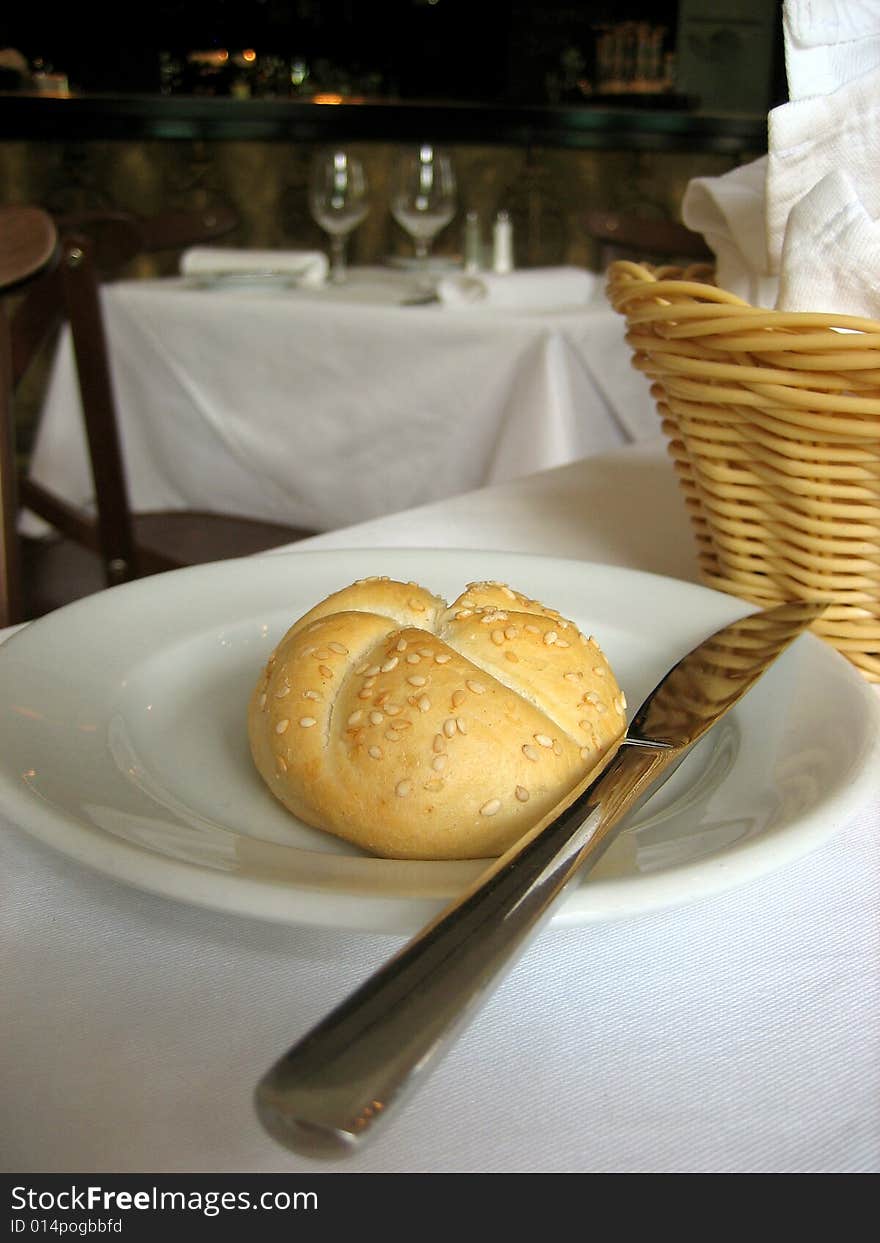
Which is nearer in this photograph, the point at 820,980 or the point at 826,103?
the point at 820,980

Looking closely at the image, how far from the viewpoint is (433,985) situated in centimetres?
28

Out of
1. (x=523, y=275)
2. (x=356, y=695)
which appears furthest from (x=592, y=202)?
(x=356, y=695)

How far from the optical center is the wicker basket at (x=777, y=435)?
1.75ft

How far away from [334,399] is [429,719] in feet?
5.42

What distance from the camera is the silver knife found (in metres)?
0.24

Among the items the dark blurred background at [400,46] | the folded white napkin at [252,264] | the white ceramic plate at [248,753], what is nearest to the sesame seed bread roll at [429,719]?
the white ceramic plate at [248,753]

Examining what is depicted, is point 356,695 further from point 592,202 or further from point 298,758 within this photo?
point 592,202

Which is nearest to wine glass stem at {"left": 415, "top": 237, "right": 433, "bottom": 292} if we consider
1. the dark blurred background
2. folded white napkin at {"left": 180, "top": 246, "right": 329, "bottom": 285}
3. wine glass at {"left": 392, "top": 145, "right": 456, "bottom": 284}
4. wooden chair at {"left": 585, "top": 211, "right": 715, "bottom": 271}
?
wine glass at {"left": 392, "top": 145, "right": 456, "bottom": 284}

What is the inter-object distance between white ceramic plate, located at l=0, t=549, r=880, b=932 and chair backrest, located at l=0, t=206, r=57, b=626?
549 mm

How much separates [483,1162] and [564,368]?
1627 mm

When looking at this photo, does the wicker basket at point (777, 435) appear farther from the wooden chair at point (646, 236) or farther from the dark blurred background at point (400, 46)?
the dark blurred background at point (400, 46)

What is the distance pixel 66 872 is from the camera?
17.1 inches

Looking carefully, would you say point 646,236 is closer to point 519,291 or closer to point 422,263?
point 422,263

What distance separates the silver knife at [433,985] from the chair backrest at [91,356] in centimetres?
122
